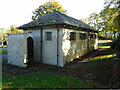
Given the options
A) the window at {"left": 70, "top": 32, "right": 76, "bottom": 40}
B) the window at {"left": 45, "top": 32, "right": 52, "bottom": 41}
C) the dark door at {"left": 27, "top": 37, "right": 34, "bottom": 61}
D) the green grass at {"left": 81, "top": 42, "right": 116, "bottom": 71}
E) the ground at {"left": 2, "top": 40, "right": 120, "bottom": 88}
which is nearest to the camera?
the ground at {"left": 2, "top": 40, "right": 120, "bottom": 88}

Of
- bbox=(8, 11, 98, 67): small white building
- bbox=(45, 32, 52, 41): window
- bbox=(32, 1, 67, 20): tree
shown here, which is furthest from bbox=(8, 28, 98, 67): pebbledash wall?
bbox=(32, 1, 67, 20): tree

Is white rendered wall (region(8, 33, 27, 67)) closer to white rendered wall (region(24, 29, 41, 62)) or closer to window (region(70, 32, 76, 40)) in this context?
white rendered wall (region(24, 29, 41, 62))

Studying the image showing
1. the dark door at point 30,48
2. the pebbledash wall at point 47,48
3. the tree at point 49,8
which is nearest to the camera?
the pebbledash wall at point 47,48

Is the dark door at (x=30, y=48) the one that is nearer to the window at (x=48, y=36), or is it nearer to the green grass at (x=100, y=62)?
the window at (x=48, y=36)

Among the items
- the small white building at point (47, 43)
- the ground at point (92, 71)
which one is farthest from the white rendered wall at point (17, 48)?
the ground at point (92, 71)

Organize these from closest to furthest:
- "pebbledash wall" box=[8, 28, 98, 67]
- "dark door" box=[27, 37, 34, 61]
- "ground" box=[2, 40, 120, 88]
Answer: "ground" box=[2, 40, 120, 88], "pebbledash wall" box=[8, 28, 98, 67], "dark door" box=[27, 37, 34, 61]

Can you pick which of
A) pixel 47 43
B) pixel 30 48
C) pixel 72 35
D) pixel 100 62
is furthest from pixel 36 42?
pixel 100 62

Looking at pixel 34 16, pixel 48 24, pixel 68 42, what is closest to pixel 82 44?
pixel 68 42

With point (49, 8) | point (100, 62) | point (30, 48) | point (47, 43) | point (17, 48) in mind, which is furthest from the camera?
point (49, 8)

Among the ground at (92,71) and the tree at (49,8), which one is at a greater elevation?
the tree at (49,8)

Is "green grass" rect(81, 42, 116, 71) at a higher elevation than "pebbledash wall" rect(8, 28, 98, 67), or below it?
below

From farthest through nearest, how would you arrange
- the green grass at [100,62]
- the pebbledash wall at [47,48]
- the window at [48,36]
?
the window at [48,36], the pebbledash wall at [47,48], the green grass at [100,62]

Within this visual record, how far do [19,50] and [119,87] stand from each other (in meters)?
9.03

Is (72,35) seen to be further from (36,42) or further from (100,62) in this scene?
(36,42)
